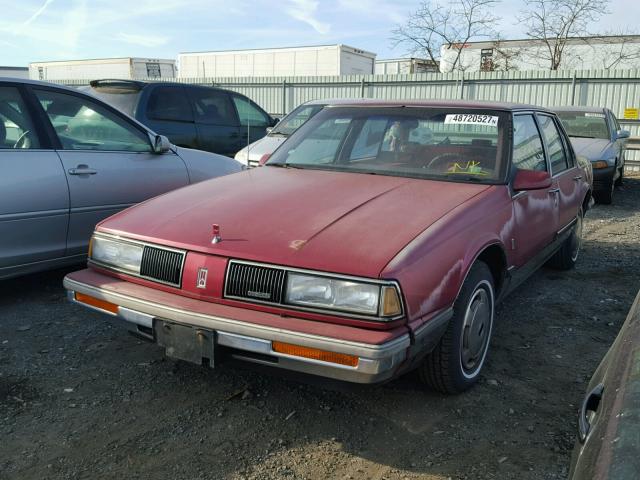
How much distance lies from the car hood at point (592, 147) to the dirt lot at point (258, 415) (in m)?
6.09

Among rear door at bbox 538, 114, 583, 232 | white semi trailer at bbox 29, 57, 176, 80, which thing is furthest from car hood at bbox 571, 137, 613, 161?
white semi trailer at bbox 29, 57, 176, 80

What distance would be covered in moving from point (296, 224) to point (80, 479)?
1.41 m

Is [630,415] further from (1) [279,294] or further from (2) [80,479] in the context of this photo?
(2) [80,479]

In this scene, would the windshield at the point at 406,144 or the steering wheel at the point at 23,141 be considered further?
the steering wheel at the point at 23,141

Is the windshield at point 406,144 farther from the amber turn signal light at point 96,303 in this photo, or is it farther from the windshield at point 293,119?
the windshield at point 293,119

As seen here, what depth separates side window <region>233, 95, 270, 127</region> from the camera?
9.42m

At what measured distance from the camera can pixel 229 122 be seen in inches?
360

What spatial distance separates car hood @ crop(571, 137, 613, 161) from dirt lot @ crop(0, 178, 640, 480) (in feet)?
20.0

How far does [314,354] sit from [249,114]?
763 cm

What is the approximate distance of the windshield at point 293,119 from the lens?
884 cm

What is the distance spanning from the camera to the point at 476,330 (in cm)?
316

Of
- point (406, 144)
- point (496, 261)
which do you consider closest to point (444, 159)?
point (406, 144)

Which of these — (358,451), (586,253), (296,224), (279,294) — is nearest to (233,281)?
(279,294)

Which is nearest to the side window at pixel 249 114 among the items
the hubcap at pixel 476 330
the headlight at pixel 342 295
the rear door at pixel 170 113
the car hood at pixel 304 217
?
the rear door at pixel 170 113
